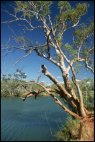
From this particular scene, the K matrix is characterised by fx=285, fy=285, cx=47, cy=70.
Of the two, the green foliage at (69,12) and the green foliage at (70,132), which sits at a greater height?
the green foliage at (69,12)

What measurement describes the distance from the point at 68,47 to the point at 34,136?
704 cm

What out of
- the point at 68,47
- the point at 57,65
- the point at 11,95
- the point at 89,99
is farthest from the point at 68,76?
the point at 11,95

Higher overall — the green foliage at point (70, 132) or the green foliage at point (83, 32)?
the green foliage at point (83, 32)

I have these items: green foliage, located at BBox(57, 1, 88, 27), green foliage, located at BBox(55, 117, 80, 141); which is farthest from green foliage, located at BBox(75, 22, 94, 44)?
green foliage, located at BBox(55, 117, 80, 141)

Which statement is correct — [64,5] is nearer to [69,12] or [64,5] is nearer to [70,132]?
[69,12]

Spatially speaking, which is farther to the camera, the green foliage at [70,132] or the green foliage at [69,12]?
the green foliage at [69,12]

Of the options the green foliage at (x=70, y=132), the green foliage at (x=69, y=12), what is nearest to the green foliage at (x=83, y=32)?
the green foliage at (x=69, y=12)

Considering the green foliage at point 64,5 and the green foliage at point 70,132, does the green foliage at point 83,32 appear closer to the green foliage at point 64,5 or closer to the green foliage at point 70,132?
the green foliage at point 64,5

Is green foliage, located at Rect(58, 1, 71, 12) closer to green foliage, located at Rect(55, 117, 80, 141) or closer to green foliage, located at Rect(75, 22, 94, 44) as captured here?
green foliage, located at Rect(75, 22, 94, 44)

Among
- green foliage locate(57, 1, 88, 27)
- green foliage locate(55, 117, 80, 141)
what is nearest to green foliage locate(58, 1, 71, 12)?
green foliage locate(57, 1, 88, 27)

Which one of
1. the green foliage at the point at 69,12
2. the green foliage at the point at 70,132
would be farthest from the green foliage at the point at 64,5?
the green foliage at the point at 70,132

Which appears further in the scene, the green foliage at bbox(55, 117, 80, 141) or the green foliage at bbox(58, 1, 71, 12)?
the green foliage at bbox(58, 1, 71, 12)

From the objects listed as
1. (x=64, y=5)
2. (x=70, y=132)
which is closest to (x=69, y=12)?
(x=64, y=5)

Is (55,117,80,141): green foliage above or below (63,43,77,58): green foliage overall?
below
